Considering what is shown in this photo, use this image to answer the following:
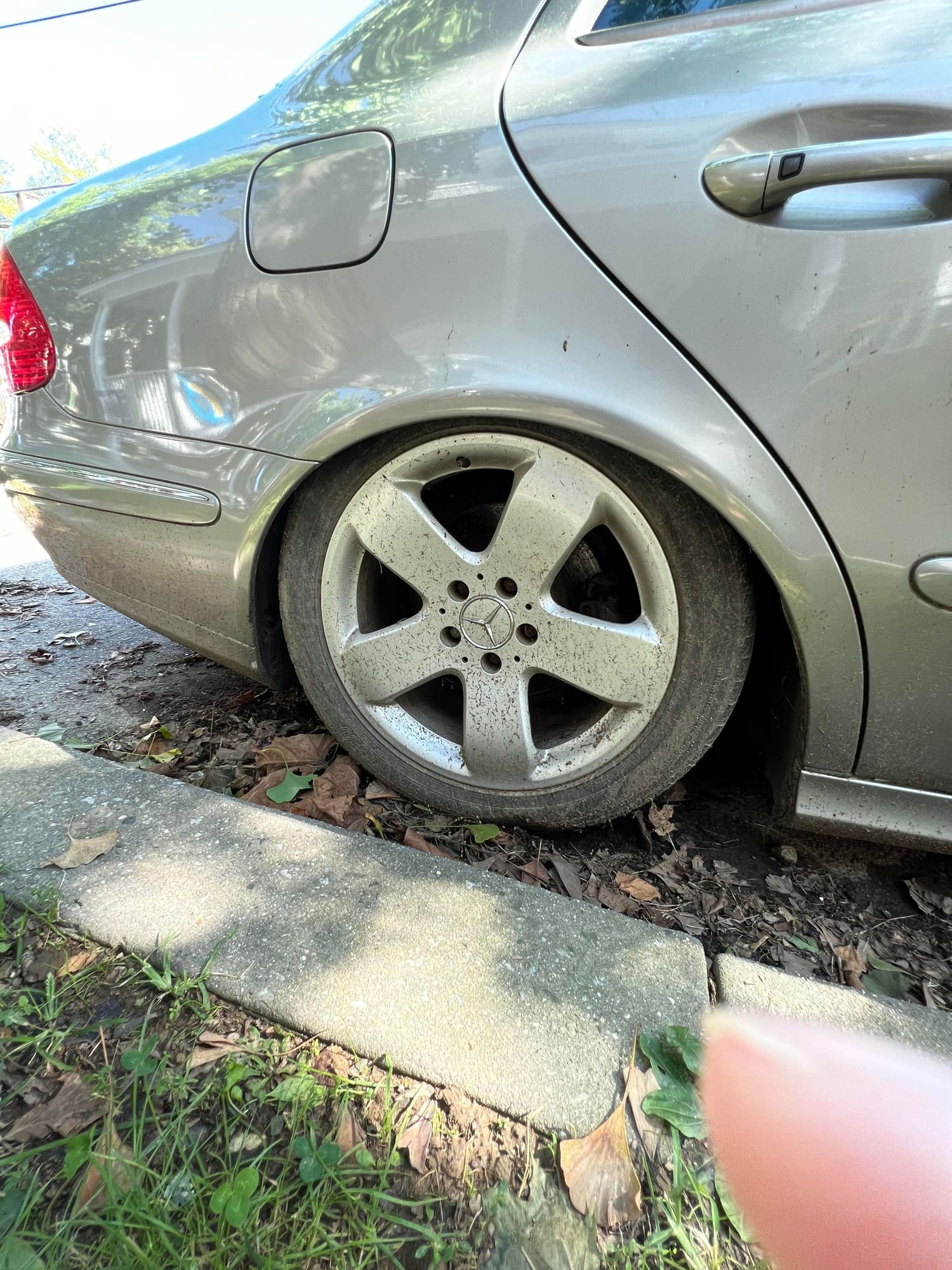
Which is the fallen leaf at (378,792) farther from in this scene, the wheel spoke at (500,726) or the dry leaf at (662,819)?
the dry leaf at (662,819)

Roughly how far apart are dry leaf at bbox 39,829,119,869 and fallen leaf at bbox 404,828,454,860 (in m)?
0.60

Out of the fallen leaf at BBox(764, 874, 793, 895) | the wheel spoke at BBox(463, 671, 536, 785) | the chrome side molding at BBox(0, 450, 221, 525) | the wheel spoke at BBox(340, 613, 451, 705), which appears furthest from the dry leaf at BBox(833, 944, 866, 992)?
the chrome side molding at BBox(0, 450, 221, 525)

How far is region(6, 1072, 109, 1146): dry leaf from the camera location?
875 millimetres

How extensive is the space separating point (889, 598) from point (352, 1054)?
3.60 feet

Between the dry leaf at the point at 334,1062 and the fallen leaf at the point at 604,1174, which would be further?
the dry leaf at the point at 334,1062

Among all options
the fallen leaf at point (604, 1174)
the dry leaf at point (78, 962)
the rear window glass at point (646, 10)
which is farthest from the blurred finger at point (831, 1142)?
the rear window glass at point (646, 10)

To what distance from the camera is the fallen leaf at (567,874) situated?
4.79ft

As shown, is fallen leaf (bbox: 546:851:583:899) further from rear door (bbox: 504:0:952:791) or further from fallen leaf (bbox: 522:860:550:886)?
rear door (bbox: 504:0:952:791)

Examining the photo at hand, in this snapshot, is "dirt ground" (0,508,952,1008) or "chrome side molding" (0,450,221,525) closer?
"dirt ground" (0,508,952,1008)

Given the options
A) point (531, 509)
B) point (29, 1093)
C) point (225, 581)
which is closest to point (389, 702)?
point (225, 581)

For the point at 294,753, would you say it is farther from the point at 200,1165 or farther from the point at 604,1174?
the point at 604,1174

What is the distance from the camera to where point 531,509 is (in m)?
1.30

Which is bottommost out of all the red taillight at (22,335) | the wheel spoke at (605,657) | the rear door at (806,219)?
the wheel spoke at (605,657)

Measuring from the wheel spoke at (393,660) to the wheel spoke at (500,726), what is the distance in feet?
0.34
